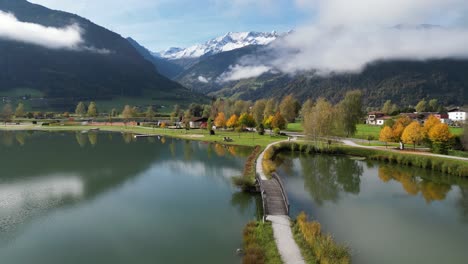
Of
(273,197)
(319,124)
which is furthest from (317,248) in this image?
(319,124)

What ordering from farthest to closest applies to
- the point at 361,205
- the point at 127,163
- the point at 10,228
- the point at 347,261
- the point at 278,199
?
1. the point at 127,163
2. the point at 361,205
3. the point at 278,199
4. the point at 10,228
5. the point at 347,261

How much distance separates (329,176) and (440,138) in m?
24.6

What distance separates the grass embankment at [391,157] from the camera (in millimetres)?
52594

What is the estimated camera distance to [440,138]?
6216cm

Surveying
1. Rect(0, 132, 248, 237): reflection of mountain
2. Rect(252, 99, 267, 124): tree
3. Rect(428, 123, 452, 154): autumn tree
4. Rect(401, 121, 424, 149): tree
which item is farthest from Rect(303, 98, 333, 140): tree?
Rect(252, 99, 267, 124): tree

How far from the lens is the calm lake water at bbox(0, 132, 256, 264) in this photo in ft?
85.0

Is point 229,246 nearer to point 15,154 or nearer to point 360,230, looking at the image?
point 360,230

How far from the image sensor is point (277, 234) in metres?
26.3

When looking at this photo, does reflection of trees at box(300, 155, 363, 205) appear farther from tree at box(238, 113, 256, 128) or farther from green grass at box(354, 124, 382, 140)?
tree at box(238, 113, 256, 128)

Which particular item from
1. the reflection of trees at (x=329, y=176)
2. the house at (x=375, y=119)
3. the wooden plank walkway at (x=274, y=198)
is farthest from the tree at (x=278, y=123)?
the wooden plank walkway at (x=274, y=198)

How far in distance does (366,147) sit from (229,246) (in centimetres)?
5567

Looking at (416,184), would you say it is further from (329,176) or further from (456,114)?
(456,114)

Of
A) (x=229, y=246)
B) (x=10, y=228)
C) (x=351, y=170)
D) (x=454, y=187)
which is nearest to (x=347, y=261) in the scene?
(x=229, y=246)

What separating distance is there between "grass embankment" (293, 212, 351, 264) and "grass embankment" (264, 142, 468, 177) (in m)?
22.5
